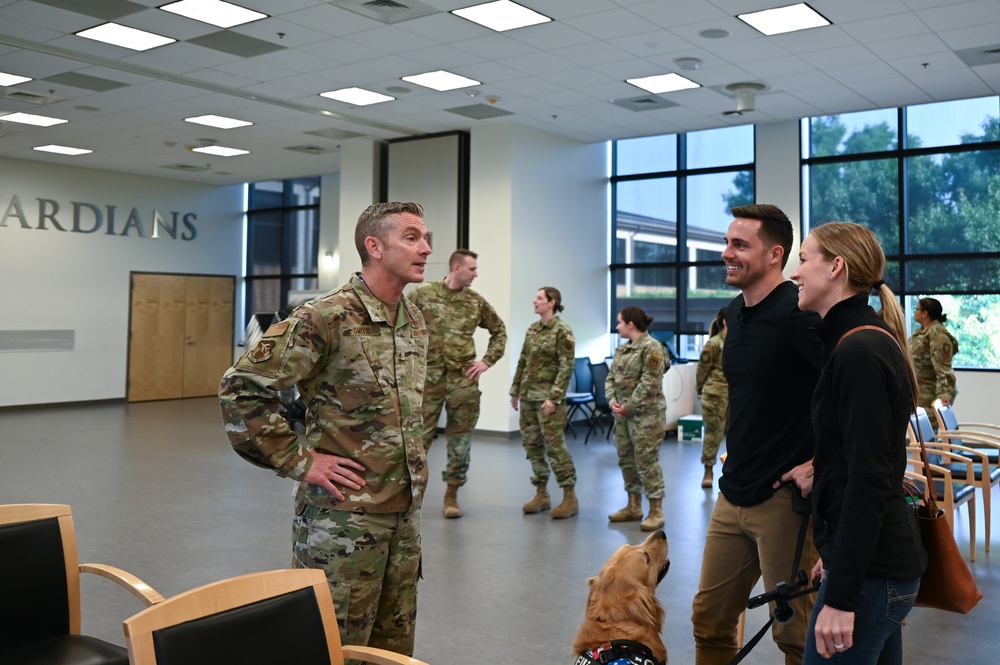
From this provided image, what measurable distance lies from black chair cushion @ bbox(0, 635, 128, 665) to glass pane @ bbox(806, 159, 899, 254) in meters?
A: 10.6

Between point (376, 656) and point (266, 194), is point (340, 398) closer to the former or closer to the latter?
Answer: point (376, 656)

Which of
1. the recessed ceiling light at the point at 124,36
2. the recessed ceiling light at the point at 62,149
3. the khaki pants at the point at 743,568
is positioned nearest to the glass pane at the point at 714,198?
the recessed ceiling light at the point at 124,36

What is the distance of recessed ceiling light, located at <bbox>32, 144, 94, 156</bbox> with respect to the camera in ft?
43.3

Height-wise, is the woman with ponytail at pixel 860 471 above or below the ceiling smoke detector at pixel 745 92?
below

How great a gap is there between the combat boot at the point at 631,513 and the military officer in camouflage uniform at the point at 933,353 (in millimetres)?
3320

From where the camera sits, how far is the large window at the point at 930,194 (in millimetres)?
10781

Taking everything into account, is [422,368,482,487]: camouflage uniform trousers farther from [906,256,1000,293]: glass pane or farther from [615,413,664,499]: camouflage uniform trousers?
[906,256,1000,293]: glass pane

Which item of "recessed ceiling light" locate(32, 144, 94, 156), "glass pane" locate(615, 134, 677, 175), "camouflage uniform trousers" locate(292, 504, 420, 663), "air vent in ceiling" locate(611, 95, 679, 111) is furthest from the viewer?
"recessed ceiling light" locate(32, 144, 94, 156)

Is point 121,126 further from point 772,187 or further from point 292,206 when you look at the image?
point 772,187

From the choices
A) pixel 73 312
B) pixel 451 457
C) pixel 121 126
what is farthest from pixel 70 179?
pixel 451 457

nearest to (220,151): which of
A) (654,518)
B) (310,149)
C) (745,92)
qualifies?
(310,149)

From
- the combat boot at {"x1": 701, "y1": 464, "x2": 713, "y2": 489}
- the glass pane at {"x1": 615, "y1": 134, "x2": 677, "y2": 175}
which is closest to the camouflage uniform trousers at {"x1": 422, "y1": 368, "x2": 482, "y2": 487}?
the combat boot at {"x1": 701, "y1": 464, "x2": 713, "y2": 489}

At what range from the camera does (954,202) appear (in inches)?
431

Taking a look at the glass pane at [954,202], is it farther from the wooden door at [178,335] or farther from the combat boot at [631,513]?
the wooden door at [178,335]
